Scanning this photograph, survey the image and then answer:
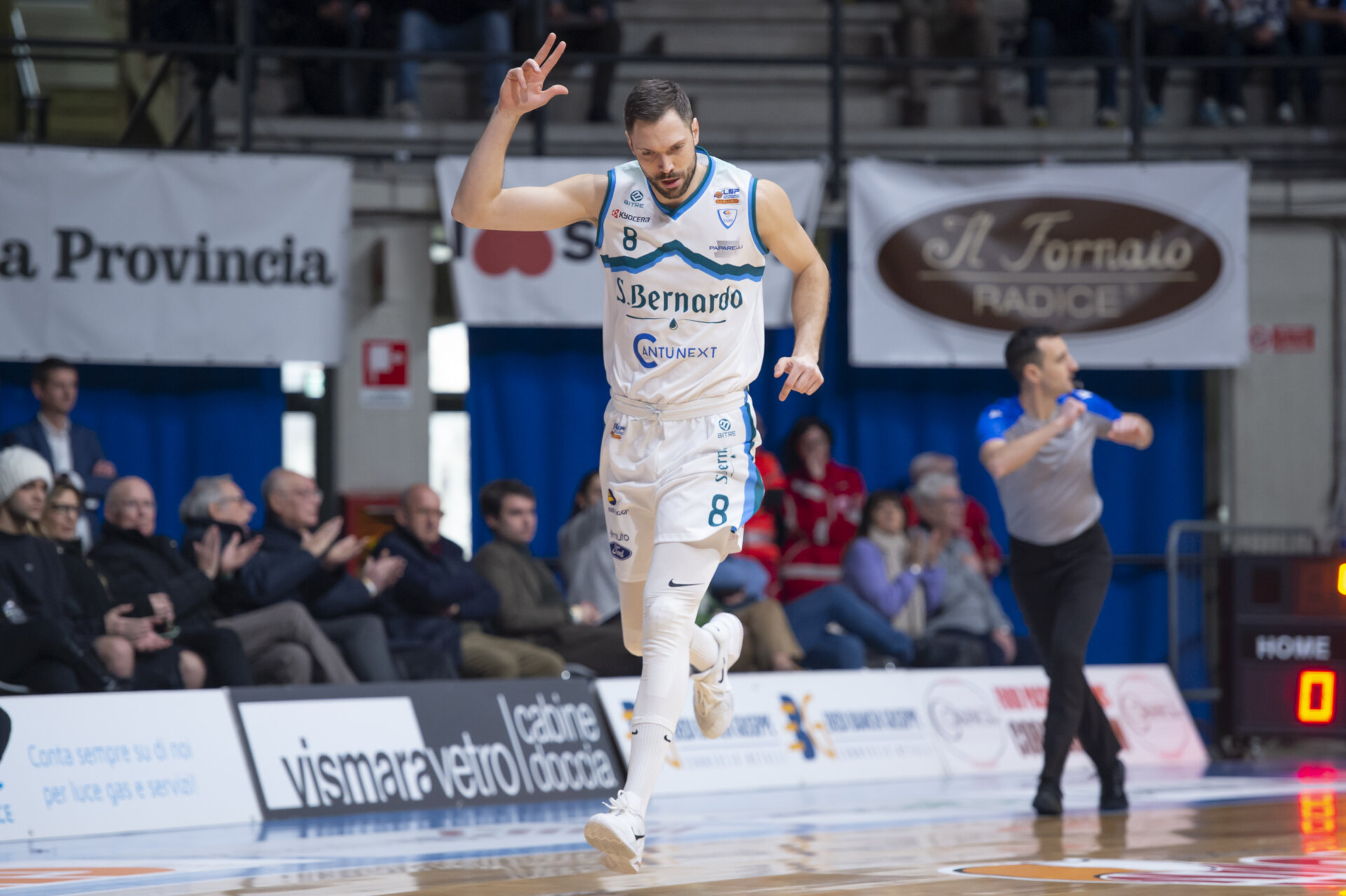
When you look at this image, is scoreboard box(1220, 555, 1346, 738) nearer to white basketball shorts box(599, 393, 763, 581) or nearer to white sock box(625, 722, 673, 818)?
white basketball shorts box(599, 393, 763, 581)

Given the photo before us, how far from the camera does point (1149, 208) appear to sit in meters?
10.2

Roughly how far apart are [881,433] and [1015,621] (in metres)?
1.60

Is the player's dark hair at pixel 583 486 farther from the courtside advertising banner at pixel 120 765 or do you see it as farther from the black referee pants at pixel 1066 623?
the black referee pants at pixel 1066 623

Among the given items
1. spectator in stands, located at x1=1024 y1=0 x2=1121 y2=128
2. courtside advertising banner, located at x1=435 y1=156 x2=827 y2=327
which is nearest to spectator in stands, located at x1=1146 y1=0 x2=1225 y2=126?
spectator in stands, located at x1=1024 y1=0 x2=1121 y2=128

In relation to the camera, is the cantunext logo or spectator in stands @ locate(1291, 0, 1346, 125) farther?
spectator in stands @ locate(1291, 0, 1346, 125)

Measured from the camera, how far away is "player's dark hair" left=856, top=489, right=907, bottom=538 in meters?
9.10

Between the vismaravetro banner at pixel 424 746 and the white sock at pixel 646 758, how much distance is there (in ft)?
9.35

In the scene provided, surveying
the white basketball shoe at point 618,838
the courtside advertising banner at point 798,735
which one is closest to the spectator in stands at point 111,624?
the courtside advertising banner at point 798,735

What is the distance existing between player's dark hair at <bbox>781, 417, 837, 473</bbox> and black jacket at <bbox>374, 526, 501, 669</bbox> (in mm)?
2696

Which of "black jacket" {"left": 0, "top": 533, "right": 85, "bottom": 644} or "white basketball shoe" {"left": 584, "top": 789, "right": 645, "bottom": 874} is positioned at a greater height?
"black jacket" {"left": 0, "top": 533, "right": 85, "bottom": 644}

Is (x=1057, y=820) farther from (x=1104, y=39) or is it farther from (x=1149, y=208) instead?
(x=1104, y=39)

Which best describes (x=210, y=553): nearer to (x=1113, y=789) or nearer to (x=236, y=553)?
(x=236, y=553)

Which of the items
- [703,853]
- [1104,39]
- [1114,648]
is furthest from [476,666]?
[1104,39]

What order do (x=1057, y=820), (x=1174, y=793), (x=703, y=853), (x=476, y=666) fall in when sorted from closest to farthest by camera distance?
1. (x=703, y=853)
2. (x=1057, y=820)
3. (x=1174, y=793)
4. (x=476, y=666)
